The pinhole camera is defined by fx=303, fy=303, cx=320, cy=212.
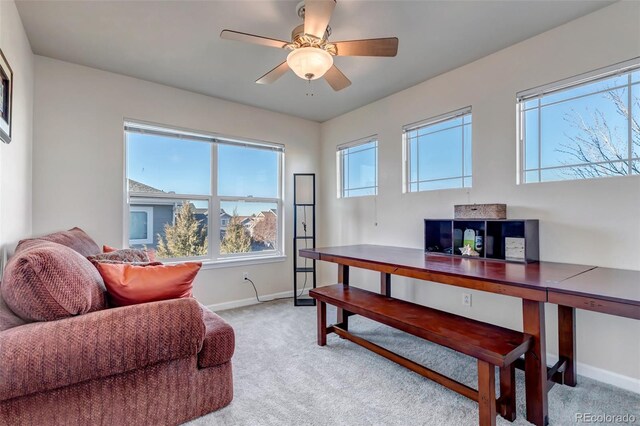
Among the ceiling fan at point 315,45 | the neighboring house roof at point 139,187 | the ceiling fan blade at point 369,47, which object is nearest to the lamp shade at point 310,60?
the ceiling fan at point 315,45

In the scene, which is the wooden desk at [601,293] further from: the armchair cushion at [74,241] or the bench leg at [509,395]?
the armchair cushion at [74,241]

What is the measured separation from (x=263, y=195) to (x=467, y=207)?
A: 2.47 meters

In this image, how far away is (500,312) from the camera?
99.1 inches

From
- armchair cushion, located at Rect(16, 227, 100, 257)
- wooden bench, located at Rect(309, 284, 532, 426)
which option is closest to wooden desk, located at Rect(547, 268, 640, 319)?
wooden bench, located at Rect(309, 284, 532, 426)

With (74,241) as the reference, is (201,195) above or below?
above

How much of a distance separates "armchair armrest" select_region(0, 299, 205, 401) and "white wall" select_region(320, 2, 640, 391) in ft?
7.79

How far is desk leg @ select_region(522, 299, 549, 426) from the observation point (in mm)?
1605

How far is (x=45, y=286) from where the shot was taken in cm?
127

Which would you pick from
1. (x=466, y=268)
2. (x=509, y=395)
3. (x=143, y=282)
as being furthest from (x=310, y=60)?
(x=509, y=395)

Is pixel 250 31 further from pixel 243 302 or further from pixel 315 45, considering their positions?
pixel 243 302

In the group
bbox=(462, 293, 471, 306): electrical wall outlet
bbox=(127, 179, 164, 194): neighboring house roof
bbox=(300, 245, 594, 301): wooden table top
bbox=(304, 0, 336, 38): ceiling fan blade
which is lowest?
bbox=(462, 293, 471, 306): electrical wall outlet

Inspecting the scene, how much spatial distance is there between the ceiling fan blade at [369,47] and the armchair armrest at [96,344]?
173 cm

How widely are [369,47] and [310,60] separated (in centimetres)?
39

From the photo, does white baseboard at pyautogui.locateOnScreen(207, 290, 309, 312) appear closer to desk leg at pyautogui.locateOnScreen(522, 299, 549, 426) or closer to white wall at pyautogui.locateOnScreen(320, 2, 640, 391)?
white wall at pyautogui.locateOnScreen(320, 2, 640, 391)
